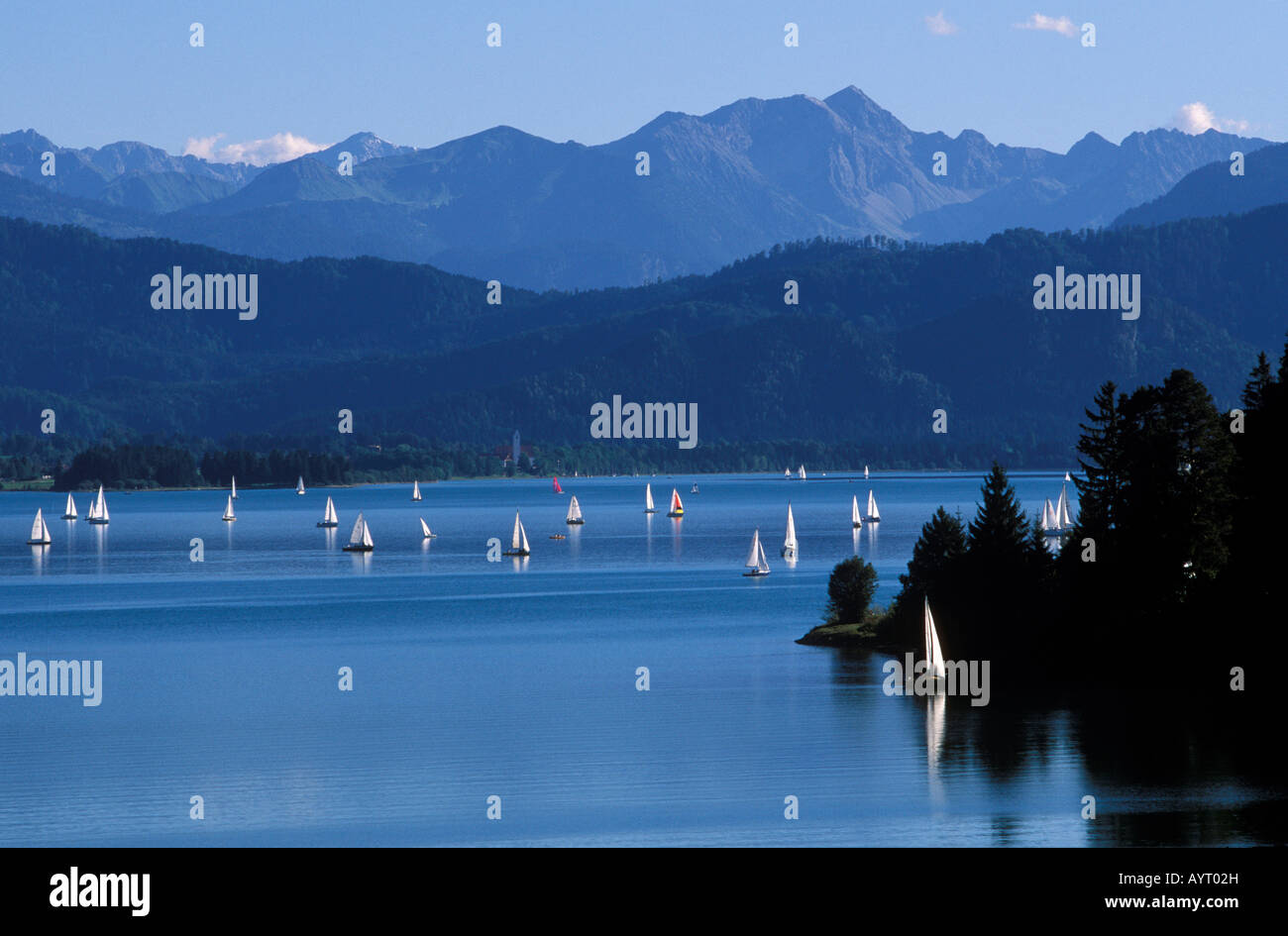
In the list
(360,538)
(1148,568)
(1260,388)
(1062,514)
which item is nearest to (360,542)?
(360,538)

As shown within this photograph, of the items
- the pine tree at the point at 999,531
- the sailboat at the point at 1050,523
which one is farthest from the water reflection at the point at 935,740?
the sailboat at the point at 1050,523

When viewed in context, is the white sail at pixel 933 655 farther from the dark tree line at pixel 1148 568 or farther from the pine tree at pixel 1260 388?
the pine tree at pixel 1260 388

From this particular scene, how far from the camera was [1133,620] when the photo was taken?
78688 millimetres

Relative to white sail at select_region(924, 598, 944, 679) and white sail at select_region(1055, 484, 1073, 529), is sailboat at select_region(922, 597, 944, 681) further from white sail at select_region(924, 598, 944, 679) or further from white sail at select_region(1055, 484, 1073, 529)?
white sail at select_region(1055, 484, 1073, 529)

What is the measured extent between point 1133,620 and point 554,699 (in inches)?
1000

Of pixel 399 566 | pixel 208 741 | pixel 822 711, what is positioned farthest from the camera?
pixel 399 566

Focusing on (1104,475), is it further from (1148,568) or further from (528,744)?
(528,744)

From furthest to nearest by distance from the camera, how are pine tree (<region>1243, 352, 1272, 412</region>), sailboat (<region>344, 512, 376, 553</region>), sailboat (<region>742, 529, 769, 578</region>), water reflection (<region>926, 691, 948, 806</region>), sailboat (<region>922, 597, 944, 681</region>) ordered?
sailboat (<region>344, 512, 376, 553</region>), sailboat (<region>742, 529, 769, 578</region>), pine tree (<region>1243, 352, 1272, 412</region>), sailboat (<region>922, 597, 944, 681</region>), water reflection (<region>926, 691, 948, 806</region>)

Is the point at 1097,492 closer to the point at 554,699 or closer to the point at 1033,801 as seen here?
the point at 554,699

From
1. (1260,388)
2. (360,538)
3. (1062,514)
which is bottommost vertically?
(360,538)

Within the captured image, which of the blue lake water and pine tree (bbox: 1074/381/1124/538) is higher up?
pine tree (bbox: 1074/381/1124/538)

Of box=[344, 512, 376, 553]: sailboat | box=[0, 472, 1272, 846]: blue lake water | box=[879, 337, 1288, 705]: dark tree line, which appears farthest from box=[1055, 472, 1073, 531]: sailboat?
box=[879, 337, 1288, 705]: dark tree line
